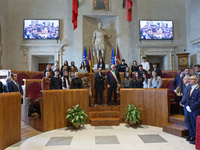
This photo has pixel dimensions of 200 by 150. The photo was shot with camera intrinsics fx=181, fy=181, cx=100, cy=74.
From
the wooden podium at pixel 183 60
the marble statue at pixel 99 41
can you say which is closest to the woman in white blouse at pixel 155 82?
the wooden podium at pixel 183 60

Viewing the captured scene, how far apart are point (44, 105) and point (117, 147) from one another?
7.43 ft

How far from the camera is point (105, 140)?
13.1 ft

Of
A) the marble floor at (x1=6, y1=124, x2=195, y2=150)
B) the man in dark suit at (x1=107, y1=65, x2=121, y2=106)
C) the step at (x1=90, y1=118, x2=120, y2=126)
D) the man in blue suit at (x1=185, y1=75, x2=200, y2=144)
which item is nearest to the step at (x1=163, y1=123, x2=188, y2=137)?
the marble floor at (x1=6, y1=124, x2=195, y2=150)

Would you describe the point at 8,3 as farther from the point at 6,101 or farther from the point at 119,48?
the point at 6,101

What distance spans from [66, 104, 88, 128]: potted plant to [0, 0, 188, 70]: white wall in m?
6.36

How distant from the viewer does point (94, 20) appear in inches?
481

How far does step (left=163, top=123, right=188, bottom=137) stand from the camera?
167 inches

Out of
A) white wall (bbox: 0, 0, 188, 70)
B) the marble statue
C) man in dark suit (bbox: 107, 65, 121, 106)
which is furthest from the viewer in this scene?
white wall (bbox: 0, 0, 188, 70)

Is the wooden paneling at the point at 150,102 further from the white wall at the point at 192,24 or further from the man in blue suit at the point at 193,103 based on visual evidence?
the white wall at the point at 192,24

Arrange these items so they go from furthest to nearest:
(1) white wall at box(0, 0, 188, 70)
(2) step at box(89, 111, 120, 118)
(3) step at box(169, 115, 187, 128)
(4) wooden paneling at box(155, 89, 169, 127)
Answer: (1) white wall at box(0, 0, 188, 70), (2) step at box(89, 111, 120, 118), (4) wooden paneling at box(155, 89, 169, 127), (3) step at box(169, 115, 187, 128)

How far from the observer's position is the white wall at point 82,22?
11328mm

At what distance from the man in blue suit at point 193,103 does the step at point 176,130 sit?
1.15ft

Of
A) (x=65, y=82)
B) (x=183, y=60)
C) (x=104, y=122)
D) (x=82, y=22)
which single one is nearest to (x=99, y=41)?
(x=82, y=22)

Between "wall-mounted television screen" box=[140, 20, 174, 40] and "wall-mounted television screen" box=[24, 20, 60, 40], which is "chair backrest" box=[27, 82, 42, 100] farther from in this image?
"wall-mounted television screen" box=[140, 20, 174, 40]
